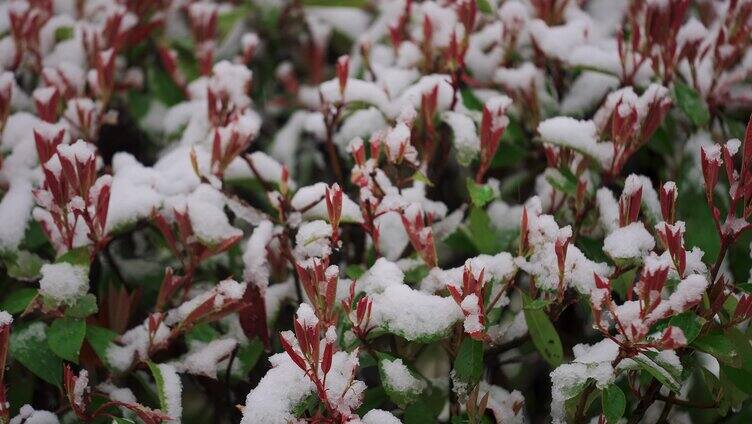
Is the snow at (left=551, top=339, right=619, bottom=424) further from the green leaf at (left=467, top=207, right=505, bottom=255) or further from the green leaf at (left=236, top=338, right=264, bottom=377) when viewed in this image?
the green leaf at (left=236, top=338, right=264, bottom=377)

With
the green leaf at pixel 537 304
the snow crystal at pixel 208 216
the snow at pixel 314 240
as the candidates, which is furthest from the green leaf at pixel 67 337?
the green leaf at pixel 537 304

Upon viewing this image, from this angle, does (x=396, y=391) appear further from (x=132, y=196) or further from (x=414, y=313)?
(x=132, y=196)

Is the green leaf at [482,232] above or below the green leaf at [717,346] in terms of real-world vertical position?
below

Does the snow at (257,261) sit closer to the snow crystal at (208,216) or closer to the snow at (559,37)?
the snow crystal at (208,216)

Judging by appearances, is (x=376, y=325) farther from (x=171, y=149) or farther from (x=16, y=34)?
(x=16, y=34)

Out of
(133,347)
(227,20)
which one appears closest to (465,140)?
(133,347)

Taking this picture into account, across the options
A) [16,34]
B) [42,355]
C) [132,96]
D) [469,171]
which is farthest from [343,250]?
[16,34]
